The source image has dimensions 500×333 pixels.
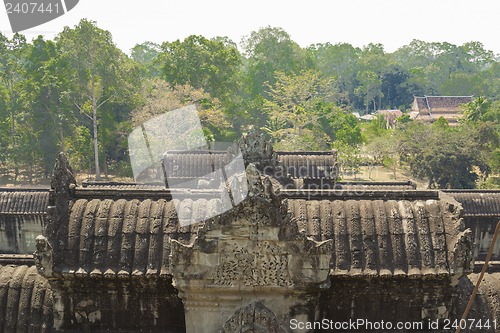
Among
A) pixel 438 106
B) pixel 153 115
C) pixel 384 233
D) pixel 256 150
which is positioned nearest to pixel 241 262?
pixel 384 233

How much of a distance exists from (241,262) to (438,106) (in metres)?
55.9

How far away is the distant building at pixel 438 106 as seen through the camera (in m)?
57.1

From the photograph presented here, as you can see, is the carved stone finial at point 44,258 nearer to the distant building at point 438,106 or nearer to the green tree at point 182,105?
the green tree at point 182,105

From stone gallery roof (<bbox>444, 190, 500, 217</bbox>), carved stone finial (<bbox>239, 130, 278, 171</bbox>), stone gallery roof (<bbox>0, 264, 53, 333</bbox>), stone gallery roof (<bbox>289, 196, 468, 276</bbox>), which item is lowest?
stone gallery roof (<bbox>444, 190, 500, 217</bbox>)

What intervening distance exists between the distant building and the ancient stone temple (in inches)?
2039

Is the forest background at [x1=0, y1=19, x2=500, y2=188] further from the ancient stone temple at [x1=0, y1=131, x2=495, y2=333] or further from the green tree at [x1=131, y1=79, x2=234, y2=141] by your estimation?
the ancient stone temple at [x1=0, y1=131, x2=495, y2=333]

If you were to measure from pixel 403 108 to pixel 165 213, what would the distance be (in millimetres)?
67212

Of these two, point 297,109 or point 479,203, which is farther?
point 297,109

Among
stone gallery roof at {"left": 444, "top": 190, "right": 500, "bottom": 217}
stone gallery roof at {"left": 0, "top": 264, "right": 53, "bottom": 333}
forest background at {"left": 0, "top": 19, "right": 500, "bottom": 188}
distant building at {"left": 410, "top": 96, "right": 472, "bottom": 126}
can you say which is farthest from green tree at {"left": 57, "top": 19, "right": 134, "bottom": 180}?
distant building at {"left": 410, "top": 96, "right": 472, "bottom": 126}

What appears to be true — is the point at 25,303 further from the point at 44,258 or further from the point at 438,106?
the point at 438,106

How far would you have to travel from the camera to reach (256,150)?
1475cm

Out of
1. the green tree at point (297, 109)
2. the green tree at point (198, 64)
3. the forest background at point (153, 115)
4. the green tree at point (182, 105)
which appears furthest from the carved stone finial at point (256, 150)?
the green tree at point (198, 64)

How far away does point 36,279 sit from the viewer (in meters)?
8.11

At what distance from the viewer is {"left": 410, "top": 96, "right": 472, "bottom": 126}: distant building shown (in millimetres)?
57094
